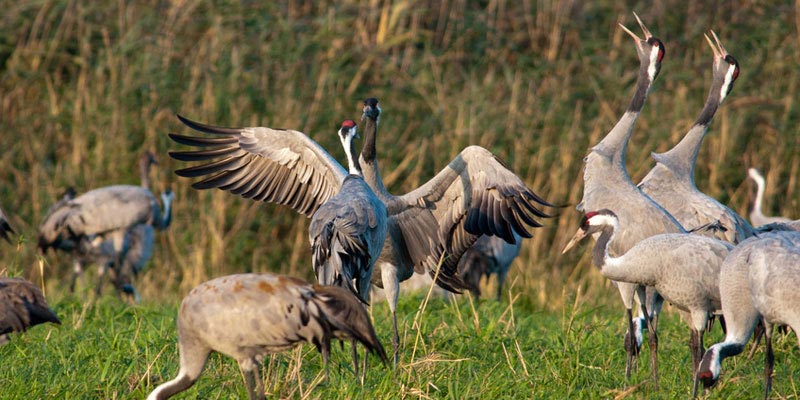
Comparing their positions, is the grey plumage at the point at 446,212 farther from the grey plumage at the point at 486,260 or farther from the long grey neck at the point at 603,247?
the grey plumage at the point at 486,260

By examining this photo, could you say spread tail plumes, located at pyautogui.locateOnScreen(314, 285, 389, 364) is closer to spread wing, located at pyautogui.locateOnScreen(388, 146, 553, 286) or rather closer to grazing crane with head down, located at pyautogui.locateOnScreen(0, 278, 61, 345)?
grazing crane with head down, located at pyautogui.locateOnScreen(0, 278, 61, 345)

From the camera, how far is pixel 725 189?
401 inches

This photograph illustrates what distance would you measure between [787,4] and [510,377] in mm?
7420

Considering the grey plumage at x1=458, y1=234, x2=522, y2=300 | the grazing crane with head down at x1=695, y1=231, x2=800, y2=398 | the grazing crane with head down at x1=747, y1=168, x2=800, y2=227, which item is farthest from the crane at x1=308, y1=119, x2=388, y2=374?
the grazing crane with head down at x1=747, y1=168, x2=800, y2=227

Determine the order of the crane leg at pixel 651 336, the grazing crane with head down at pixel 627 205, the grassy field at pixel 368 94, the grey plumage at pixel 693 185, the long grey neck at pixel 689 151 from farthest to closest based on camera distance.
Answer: the grassy field at pixel 368 94 → the long grey neck at pixel 689 151 → the grey plumage at pixel 693 185 → the grazing crane with head down at pixel 627 205 → the crane leg at pixel 651 336

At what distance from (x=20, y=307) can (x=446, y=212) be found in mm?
2783

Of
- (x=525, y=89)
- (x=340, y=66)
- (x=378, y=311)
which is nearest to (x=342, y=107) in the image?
(x=340, y=66)

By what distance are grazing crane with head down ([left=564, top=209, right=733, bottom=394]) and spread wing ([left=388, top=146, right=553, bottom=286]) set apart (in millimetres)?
987

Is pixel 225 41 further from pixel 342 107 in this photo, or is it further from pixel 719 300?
pixel 719 300

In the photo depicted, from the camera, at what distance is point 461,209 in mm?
6629

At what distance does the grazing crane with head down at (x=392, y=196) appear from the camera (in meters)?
6.47

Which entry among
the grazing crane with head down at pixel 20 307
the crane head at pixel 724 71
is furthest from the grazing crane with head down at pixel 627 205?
the grazing crane with head down at pixel 20 307

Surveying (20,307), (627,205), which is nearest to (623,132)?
(627,205)

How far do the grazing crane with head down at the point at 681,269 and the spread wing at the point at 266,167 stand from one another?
2.05 m
